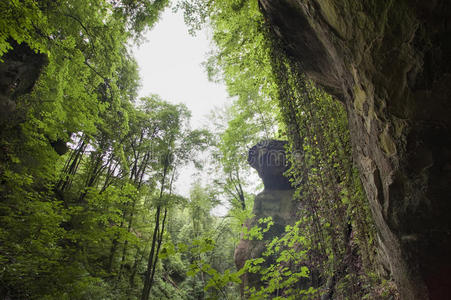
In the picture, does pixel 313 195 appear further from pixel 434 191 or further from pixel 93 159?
pixel 93 159

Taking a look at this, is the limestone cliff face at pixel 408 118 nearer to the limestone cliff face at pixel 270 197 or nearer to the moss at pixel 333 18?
the moss at pixel 333 18

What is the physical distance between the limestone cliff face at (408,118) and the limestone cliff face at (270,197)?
25.7 ft

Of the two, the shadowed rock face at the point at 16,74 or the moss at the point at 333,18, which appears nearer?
the moss at the point at 333,18

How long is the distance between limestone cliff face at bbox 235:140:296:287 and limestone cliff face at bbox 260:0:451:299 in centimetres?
784

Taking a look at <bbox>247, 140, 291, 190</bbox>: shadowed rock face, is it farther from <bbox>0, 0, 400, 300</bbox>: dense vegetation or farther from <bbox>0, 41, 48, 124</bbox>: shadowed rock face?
<bbox>0, 41, 48, 124</bbox>: shadowed rock face

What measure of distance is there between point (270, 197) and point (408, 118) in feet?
32.5

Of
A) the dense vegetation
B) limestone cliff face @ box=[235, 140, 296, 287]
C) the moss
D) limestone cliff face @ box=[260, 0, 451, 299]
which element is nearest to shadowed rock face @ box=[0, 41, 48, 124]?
the dense vegetation

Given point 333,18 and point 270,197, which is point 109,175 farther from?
point 333,18

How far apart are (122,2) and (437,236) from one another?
6.07m

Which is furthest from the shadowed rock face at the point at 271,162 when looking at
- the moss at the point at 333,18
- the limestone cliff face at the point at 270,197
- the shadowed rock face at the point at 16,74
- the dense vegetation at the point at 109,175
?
the shadowed rock face at the point at 16,74

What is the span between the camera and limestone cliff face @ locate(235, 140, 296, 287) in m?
9.65

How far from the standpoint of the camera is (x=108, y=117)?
22.5 ft

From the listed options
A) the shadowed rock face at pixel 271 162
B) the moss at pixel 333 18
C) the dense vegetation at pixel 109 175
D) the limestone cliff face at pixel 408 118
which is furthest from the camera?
the shadowed rock face at pixel 271 162

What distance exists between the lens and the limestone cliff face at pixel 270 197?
31.7ft
